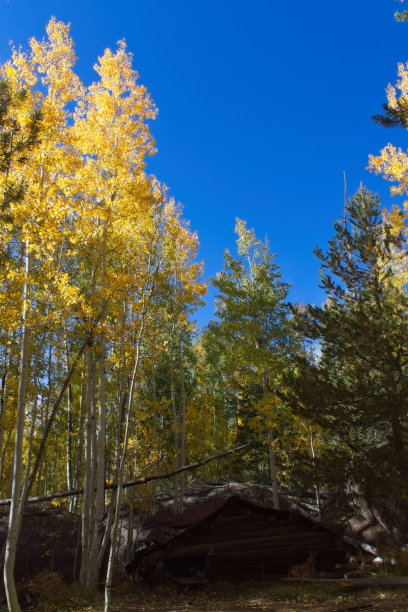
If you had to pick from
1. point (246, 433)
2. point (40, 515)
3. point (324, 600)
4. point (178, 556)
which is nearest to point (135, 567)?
point (178, 556)

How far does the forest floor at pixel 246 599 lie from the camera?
20.4 feet

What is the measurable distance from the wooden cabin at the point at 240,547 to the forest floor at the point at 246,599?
478 millimetres

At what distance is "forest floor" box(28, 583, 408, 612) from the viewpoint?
20.4 feet

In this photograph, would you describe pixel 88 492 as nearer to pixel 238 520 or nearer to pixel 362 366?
pixel 238 520

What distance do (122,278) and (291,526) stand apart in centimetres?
749

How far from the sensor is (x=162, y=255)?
970 cm

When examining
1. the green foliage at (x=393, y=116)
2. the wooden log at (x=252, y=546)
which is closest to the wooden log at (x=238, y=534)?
the wooden log at (x=252, y=546)

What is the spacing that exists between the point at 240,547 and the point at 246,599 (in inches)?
65.2

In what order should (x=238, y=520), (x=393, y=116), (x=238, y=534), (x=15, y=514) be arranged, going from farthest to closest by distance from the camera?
1. (x=238, y=520)
2. (x=238, y=534)
3. (x=393, y=116)
4. (x=15, y=514)

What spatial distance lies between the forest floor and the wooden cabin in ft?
1.57

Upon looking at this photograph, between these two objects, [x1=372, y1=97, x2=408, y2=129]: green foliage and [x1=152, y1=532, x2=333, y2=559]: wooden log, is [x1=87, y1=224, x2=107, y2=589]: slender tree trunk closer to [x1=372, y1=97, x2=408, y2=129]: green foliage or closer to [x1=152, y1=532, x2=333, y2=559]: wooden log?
[x1=152, y1=532, x2=333, y2=559]: wooden log

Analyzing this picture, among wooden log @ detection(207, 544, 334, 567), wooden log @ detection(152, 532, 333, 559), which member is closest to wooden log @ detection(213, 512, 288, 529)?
wooden log @ detection(152, 532, 333, 559)

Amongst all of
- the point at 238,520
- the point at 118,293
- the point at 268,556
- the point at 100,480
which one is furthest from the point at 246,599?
the point at 118,293

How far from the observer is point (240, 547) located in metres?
9.32
